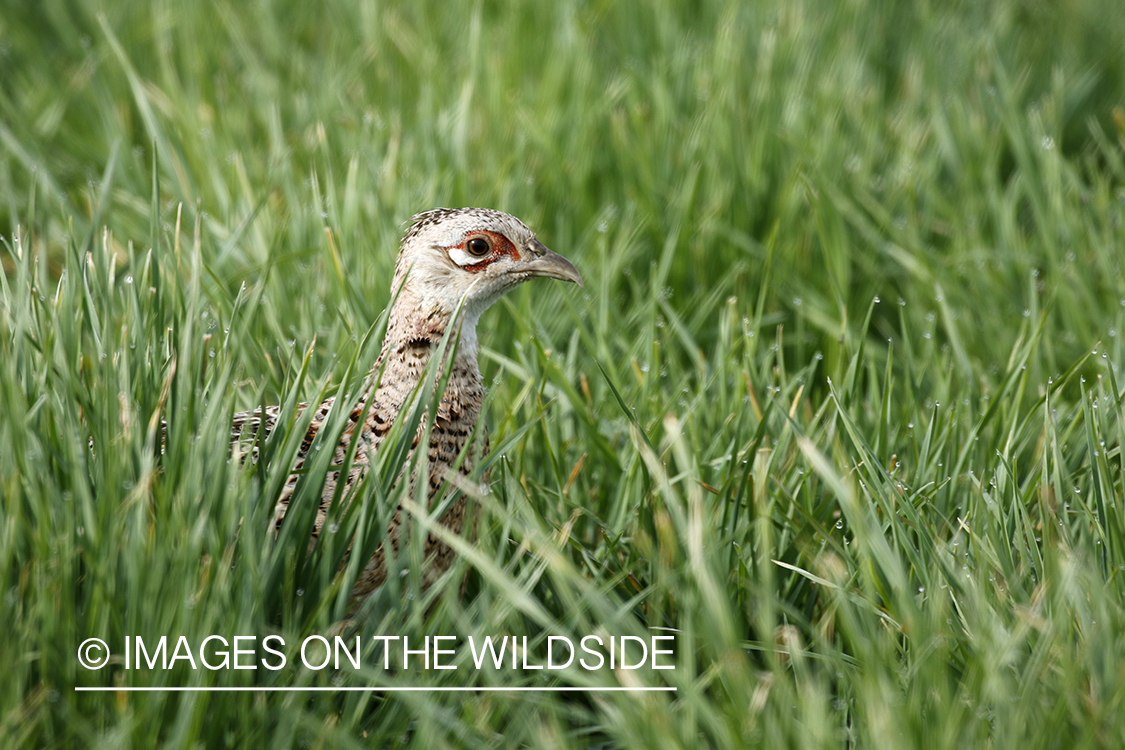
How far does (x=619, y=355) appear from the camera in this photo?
12.6 feet

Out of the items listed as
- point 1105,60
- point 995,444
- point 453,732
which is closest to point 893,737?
point 453,732

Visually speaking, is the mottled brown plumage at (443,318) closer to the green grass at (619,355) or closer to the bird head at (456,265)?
the bird head at (456,265)

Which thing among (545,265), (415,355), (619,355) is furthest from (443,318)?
(619,355)

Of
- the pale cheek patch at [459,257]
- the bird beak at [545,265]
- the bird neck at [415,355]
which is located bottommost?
the bird neck at [415,355]

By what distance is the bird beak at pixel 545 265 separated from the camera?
122 inches

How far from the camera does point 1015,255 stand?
4.21 meters

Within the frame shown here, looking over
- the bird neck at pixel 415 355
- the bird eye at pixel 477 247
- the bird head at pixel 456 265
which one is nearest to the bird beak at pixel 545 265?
the bird head at pixel 456 265

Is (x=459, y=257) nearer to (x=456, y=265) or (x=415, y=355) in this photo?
(x=456, y=265)

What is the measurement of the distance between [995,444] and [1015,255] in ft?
4.34

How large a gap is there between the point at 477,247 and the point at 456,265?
8 centimetres

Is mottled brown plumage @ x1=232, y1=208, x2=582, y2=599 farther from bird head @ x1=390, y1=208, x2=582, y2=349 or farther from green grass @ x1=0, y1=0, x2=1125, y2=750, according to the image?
green grass @ x1=0, y1=0, x2=1125, y2=750

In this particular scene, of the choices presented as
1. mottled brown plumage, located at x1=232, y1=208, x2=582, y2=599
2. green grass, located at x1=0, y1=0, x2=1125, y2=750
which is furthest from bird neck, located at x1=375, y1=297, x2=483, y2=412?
green grass, located at x1=0, y1=0, x2=1125, y2=750

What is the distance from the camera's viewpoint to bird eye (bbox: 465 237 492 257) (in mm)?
2996

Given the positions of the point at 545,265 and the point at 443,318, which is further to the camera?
the point at 545,265
